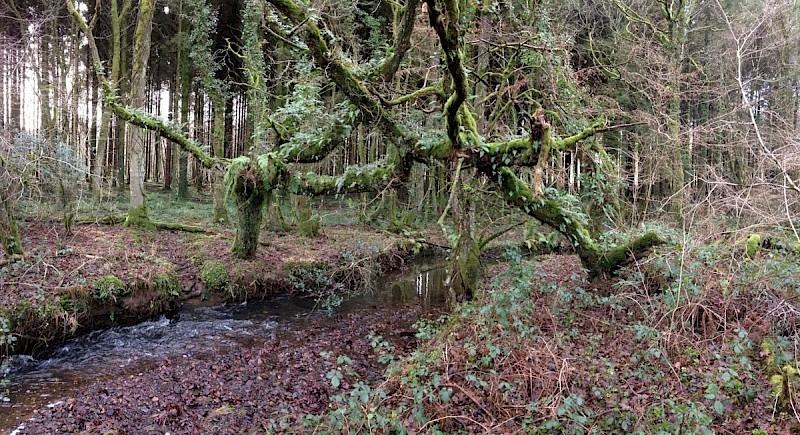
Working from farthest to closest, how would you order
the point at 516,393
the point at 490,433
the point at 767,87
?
the point at 767,87, the point at 516,393, the point at 490,433

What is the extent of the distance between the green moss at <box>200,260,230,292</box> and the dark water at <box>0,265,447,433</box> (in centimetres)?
54

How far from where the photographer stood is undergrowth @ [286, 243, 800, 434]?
13.6ft

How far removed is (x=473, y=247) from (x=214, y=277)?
5958mm

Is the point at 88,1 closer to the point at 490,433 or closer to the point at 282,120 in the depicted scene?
the point at 282,120

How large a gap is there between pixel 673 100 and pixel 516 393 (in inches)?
459

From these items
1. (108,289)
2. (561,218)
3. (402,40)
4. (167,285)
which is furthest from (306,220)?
(402,40)

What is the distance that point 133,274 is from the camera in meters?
9.39

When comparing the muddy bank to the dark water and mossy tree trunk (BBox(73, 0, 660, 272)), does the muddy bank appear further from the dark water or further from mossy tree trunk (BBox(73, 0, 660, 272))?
mossy tree trunk (BBox(73, 0, 660, 272))

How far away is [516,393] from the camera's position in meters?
4.71

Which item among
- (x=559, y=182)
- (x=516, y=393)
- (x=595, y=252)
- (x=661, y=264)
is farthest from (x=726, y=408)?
(x=559, y=182)

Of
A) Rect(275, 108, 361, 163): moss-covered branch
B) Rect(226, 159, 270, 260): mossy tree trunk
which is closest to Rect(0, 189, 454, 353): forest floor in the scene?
Rect(226, 159, 270, 260): mossy tree trunk

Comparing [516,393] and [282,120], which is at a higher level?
[282,120]

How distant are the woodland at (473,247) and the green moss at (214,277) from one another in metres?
0.05

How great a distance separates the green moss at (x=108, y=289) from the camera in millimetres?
8555
